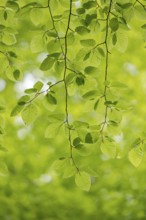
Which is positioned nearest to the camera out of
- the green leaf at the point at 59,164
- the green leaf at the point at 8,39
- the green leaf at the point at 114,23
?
the green leaf at the point at 114,23

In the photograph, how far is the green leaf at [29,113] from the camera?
1778mm

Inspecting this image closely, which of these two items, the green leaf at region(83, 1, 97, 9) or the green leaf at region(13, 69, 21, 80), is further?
the green leaf at region(13, 69, 21, 80)

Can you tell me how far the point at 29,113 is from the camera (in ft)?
5.86

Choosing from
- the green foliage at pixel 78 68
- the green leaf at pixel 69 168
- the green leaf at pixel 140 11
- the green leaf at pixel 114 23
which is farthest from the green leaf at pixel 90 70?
the green leaf at pixel 69 168

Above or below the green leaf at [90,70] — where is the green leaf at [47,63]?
above

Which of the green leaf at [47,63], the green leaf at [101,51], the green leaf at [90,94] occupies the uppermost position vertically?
the green leaf at [101,51]

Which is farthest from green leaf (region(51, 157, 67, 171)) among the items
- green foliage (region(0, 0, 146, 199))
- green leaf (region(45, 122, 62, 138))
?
green leaf (region(45, 122, 62, 138))

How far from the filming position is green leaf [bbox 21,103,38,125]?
70.0 inches

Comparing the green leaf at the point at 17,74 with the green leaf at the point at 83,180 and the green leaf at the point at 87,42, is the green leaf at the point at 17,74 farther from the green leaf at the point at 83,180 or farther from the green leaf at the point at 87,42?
the green leaf at the point at 83,180

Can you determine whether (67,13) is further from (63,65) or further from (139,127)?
(139,127)

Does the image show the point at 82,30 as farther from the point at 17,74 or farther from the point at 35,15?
the point at 17,74

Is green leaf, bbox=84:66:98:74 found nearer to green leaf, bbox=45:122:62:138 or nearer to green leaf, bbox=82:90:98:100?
green leaf, bbox=82:90:98:100

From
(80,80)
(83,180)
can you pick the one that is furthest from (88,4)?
(83,180)

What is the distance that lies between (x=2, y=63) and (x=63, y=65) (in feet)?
1.19
